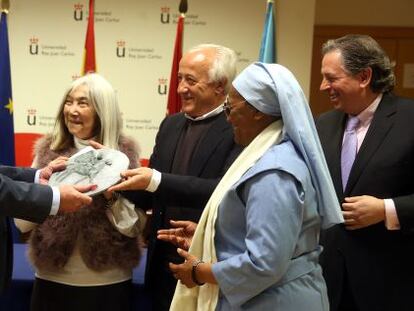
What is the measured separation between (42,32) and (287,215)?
3.44m

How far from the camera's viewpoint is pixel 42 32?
13.7 ft

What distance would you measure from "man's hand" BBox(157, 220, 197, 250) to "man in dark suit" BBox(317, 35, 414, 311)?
58 cm

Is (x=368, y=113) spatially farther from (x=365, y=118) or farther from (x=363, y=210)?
(x=363, y=210)

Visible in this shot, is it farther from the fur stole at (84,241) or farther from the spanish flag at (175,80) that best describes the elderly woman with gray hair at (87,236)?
the spanish flag at (175,80)

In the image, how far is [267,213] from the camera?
51.7 inches

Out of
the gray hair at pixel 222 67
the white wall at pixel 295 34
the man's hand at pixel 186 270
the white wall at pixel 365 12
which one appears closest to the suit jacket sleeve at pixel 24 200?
the man's hand at pixel 186 270

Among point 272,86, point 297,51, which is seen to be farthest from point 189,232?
point 297,51

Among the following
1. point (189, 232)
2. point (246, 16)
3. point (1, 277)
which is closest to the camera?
point (189, 232)

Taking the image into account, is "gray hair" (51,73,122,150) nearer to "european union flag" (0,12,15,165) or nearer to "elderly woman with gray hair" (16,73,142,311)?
"elderly woman with gray hair" (16,73,142,311)

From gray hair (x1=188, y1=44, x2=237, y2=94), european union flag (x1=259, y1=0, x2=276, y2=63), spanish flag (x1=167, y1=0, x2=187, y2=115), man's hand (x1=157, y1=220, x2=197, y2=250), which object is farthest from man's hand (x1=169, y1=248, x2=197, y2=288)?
european union flag (x1=259, y1=0, x2=276, y2=63)

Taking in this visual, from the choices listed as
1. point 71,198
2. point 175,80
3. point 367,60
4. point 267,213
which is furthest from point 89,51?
point 267,213

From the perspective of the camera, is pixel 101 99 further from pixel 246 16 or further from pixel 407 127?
pixel 246 16

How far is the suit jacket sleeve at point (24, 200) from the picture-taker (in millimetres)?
1735

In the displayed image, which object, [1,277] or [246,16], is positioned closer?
[1,277]
